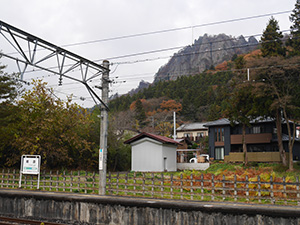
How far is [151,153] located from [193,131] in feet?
105

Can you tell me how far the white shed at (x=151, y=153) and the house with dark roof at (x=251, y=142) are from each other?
317 inches

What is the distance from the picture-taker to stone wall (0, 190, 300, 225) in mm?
10034

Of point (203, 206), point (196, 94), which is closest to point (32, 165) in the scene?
point (203, 206)

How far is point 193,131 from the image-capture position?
61094 mm

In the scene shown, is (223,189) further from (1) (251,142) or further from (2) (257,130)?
(2) (257,130)

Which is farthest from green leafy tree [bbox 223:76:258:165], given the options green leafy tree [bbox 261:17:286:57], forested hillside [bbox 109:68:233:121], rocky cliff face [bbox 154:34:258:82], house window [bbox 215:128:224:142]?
rocky cliff face [bbox 154:34:258:82]

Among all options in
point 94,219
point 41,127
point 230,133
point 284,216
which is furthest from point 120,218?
point 230,133

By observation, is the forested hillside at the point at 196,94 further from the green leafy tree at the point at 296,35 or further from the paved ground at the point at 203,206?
the paved ground at the point at 203,206

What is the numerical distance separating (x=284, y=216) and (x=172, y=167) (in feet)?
74.3

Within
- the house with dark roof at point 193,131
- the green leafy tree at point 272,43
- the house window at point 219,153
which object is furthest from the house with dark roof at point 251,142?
the house with dark roof at point 193,131

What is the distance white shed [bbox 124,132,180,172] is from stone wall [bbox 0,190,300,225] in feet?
56.0

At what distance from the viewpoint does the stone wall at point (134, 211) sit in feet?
32.9

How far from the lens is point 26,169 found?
18266 mm

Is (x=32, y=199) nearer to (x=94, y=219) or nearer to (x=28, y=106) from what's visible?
(x=94, y=219)
